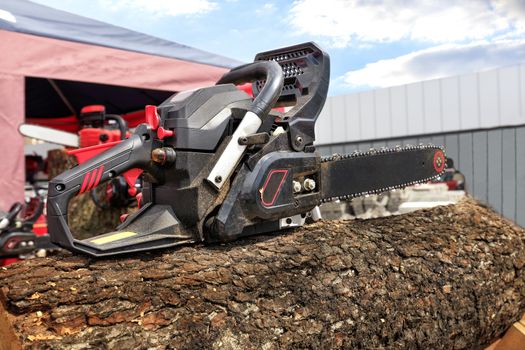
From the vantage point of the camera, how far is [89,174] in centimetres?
158

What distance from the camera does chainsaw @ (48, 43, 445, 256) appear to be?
1591 mm

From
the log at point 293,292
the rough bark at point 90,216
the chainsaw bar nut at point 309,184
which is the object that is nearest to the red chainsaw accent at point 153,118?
the log at point 293,292

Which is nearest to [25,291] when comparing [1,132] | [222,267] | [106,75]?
[222,267]

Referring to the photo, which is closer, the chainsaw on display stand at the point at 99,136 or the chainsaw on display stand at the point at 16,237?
the chainsaw on display stand at the point at 16,237

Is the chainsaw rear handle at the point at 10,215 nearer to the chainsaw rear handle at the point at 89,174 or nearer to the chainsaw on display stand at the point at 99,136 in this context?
the chainsaw on display stand at the point at 99,136

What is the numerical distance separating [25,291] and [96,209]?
3.90 metres

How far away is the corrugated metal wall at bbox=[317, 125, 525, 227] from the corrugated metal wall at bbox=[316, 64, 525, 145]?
20 centimetres

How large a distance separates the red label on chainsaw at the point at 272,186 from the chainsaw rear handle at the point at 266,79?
0.71ft

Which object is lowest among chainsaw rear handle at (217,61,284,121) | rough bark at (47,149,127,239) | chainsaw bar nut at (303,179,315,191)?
rough bark at (47,149,127,239)

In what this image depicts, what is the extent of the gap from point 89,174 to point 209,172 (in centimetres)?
41

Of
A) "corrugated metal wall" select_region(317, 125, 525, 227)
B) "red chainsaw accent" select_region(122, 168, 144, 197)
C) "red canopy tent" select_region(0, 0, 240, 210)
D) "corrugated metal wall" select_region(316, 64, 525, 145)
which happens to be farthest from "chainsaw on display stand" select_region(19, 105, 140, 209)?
"corrugated metal wall" select_region(316, 64, 525, 145)

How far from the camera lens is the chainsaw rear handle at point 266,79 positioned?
1.79m

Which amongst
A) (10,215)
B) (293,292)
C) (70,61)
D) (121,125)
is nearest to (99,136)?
(121,125)

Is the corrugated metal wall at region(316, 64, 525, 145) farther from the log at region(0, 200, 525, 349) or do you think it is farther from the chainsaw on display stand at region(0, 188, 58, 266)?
the chainsaw on display stand at region(0, 188, 58, 266)
